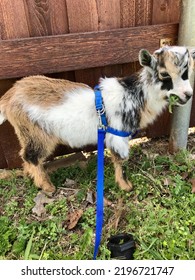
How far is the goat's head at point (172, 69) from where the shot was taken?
2293 millimetres

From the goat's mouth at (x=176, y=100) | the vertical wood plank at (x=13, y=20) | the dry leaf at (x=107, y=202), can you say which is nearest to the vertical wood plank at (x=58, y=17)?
the vertical wood plank at (x=13, y=20)

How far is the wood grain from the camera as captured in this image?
258 cm

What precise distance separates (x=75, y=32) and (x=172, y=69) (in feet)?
3.52

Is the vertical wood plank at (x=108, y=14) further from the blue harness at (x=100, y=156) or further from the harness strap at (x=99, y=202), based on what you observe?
the harness strap at (x=99, y=202)

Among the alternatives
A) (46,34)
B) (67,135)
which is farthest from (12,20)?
(67,135)

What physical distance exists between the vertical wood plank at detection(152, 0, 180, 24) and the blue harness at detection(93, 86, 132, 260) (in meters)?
1.02

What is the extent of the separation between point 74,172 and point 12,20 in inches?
68.3

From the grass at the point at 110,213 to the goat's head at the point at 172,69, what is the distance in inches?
39.7

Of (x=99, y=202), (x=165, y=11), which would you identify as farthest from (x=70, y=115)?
(x=165, y=11)

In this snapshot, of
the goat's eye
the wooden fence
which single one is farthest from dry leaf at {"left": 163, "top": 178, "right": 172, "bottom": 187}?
the wooden fence

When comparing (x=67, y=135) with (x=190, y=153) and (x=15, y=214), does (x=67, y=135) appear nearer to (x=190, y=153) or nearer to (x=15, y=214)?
(x=15, y=214)

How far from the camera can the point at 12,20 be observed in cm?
256

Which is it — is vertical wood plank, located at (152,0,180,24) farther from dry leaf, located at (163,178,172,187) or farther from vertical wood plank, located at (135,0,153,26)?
dry leaf, located at (163,178,172,187)
